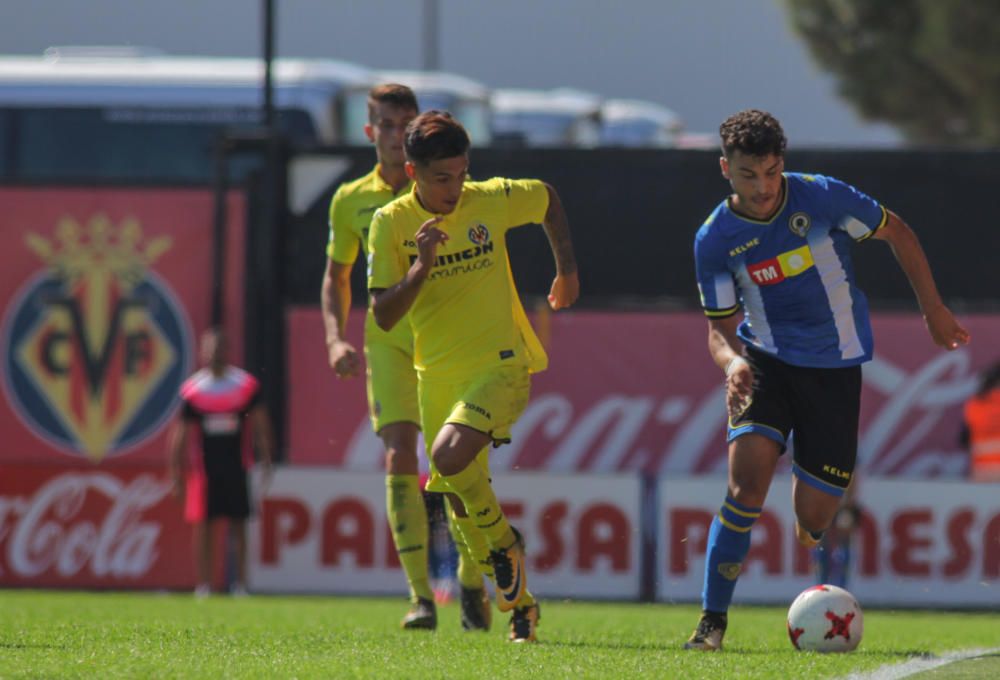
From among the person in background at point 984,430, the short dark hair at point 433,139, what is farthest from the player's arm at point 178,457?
the short dark hair at point 433,139

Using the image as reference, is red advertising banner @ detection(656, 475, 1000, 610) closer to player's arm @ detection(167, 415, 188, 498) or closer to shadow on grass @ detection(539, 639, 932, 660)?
player's arm @ detection(167, 415, 188, 498)

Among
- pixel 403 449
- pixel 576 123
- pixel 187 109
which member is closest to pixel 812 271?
pixel 403 449

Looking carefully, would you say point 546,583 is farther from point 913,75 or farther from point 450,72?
point 450,72

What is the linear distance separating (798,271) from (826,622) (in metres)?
1.48

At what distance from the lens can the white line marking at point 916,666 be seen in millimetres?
7059

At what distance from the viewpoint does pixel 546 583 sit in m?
15.2

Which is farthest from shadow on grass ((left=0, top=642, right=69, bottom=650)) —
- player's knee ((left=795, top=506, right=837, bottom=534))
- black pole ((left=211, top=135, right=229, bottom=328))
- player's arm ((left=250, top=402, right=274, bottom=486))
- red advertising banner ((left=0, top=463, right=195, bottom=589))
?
black pole ((left=211, top=135, right=229, bottom=328))

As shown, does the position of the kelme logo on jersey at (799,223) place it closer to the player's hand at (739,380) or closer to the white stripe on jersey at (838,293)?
the white stripe on jersey at (838,293)

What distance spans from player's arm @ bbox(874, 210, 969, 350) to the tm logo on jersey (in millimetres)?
315

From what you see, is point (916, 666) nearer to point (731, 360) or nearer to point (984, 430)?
point (731, 360)

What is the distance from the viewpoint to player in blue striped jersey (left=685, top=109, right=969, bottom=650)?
8.01 meters

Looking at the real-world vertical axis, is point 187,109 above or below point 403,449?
above

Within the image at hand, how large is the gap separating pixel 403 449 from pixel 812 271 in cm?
241

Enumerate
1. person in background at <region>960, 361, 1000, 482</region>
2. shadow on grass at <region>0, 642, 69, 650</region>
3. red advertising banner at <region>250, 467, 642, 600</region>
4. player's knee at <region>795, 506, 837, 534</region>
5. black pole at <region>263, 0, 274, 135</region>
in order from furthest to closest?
black pole at <region>263, 0, 274, 135</region> < person in background at <region>960, 361, 1000, 482</region> < red advertising banner at <region>250, 467, 642, 600</region> < player's knee at <region>795, 506, 837, 534</region> < shadow on grass at <region>0, 642, 69, 650</region>
